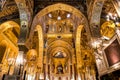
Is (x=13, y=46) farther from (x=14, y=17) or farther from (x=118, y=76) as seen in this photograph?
(x=118, y=76)

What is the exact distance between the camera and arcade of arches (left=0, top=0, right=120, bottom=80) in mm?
8312

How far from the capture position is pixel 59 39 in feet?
51.6

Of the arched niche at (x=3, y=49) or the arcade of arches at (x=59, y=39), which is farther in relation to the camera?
the arched niche at (x=3, y=49)

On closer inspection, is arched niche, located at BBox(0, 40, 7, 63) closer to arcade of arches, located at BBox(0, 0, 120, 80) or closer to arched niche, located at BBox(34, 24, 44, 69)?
arcade of arches, located at BBox(0, 0, 120, 80)

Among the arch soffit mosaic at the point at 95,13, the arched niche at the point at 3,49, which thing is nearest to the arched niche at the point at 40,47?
the arched niche at the point at 3,49

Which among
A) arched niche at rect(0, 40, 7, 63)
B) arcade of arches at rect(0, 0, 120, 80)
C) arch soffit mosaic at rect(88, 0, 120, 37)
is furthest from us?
arched niche at rect(0, 40, 7, 63)

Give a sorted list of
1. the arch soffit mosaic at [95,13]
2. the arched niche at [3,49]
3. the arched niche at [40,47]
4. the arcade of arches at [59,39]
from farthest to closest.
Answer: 1. the arched niche at [40,47]
2. the arched niche at [3,49]
3. the arch soffit mosaic at [95,13]
4. the arcade of arches at [59,39]

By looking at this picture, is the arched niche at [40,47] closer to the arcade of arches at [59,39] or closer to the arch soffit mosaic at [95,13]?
the arcade of arches at [59,39]

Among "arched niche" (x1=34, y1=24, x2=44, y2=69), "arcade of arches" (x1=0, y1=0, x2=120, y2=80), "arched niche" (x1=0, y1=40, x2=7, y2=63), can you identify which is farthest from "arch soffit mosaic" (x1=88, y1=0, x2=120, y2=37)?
"arched niche" (x1=0, y1=40, x2=7, y2=63)

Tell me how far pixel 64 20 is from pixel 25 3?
245 inches

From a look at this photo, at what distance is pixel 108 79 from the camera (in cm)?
802

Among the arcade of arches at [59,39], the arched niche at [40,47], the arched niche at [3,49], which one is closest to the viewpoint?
the arcade of arches at [59,39]

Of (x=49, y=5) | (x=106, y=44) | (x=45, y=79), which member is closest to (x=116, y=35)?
(x=106, y=44)

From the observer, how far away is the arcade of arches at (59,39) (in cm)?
831
